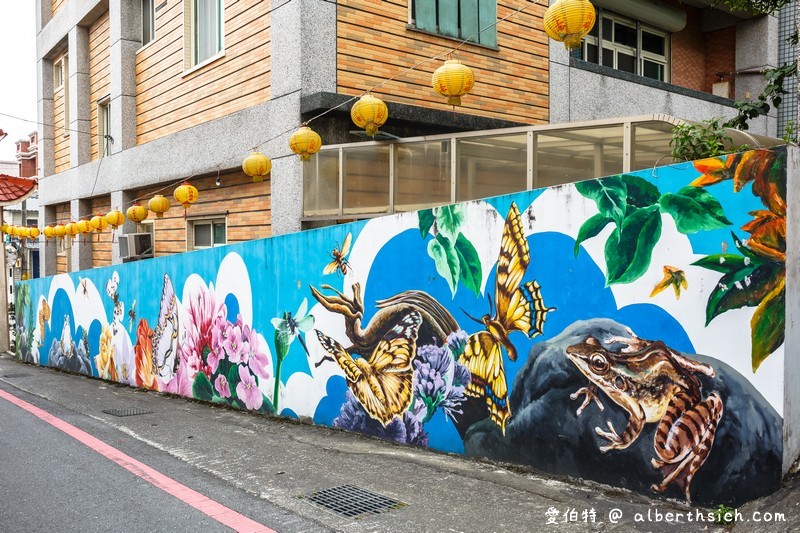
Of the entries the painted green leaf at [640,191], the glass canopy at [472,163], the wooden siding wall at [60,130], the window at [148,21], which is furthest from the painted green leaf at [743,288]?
the wooden siding wall at [60,130]

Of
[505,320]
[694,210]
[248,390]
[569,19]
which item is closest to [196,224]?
[248,390]

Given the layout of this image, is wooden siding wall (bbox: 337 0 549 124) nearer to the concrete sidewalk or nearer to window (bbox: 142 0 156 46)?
the concrete sidewalk

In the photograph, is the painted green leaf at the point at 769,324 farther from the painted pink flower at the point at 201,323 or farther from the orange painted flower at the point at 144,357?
the orange painted flower at the point at 144,357

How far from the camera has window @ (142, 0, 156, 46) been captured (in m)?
16.2

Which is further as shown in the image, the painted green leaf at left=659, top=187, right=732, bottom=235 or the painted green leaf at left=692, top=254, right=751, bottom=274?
the painted green leaf at left=659, top=187, right=732, bottom=235

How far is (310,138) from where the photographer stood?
9.45 m

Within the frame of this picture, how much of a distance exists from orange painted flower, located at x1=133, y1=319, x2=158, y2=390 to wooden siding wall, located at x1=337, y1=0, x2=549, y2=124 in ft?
18.6

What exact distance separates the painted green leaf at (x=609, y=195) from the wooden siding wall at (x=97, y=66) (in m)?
15.6

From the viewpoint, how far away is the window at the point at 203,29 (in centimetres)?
1320

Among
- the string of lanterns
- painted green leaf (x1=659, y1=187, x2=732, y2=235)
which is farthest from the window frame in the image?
painted green leaf (x1=659, y1=187, x2=732, y2=235)

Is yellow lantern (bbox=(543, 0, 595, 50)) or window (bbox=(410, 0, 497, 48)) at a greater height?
window (bbox=(410, 0, 497, 48))

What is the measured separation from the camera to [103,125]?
18.6m

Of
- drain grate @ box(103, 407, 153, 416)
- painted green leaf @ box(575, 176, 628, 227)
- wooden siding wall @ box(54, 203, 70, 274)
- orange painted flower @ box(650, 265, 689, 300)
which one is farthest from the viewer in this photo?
wooden siding wall @ box(54, 203, 70, 274)

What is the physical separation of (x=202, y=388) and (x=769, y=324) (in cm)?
843
